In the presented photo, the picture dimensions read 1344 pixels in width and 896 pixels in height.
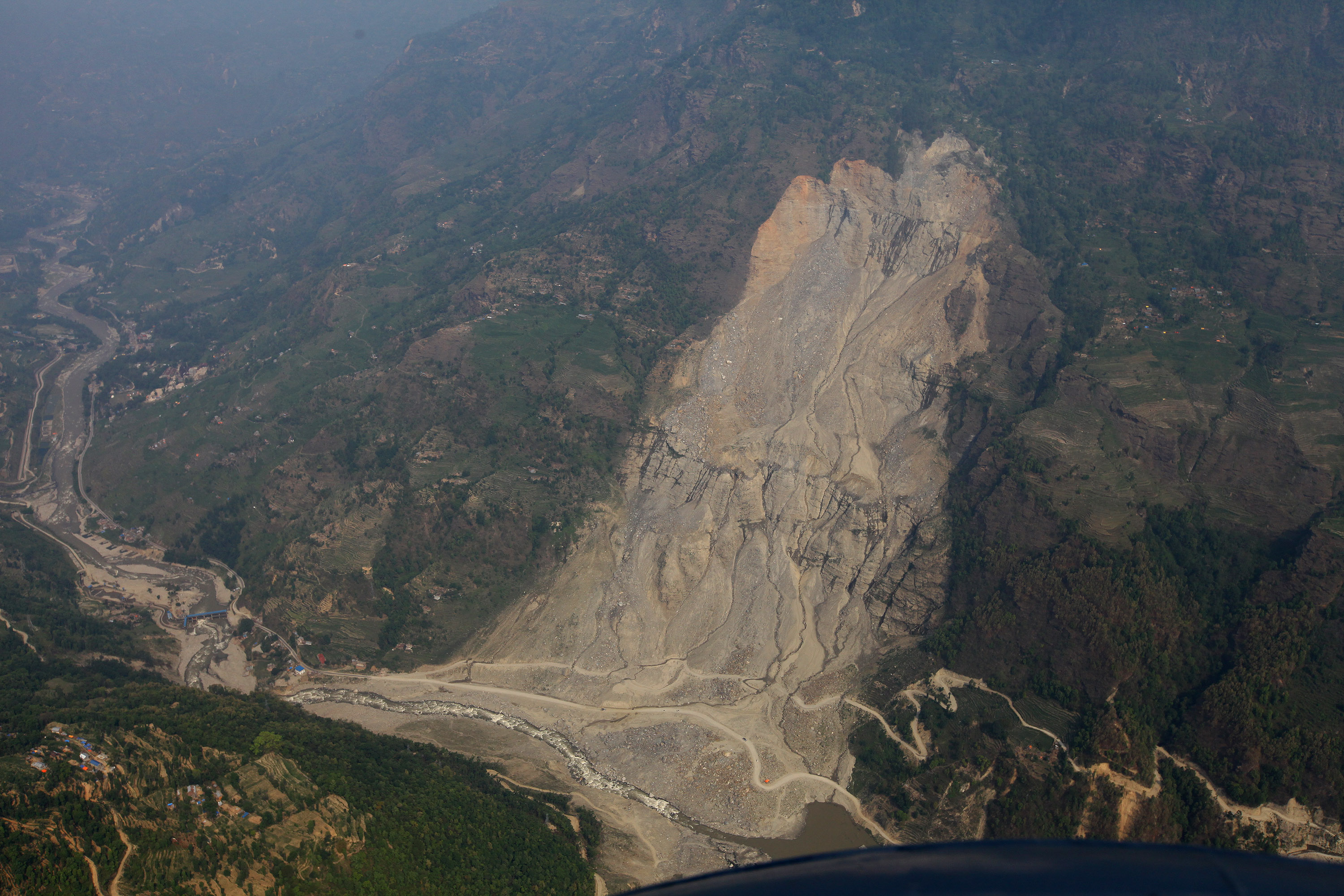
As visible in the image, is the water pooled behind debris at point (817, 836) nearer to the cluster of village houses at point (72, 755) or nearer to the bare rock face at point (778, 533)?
the bare rock face at point (778, 533)

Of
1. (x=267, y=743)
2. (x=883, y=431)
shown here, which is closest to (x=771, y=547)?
(x=883, y=431)

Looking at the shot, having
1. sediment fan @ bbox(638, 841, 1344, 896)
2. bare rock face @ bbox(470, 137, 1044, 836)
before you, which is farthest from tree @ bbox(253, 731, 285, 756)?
sediment fan @ bbox(638, 841, 1344, 896)

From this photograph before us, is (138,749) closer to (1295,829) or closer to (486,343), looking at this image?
(486,343)

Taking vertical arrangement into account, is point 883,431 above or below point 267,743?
below

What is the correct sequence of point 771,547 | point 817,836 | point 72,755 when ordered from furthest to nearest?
point 771,547
point 817,836
point 72,755

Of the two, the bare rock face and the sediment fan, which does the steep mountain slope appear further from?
the sediment fan

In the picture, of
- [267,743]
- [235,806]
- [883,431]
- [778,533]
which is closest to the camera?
[235,806]

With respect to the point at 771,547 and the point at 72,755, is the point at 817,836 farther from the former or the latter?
the point at 72,755
